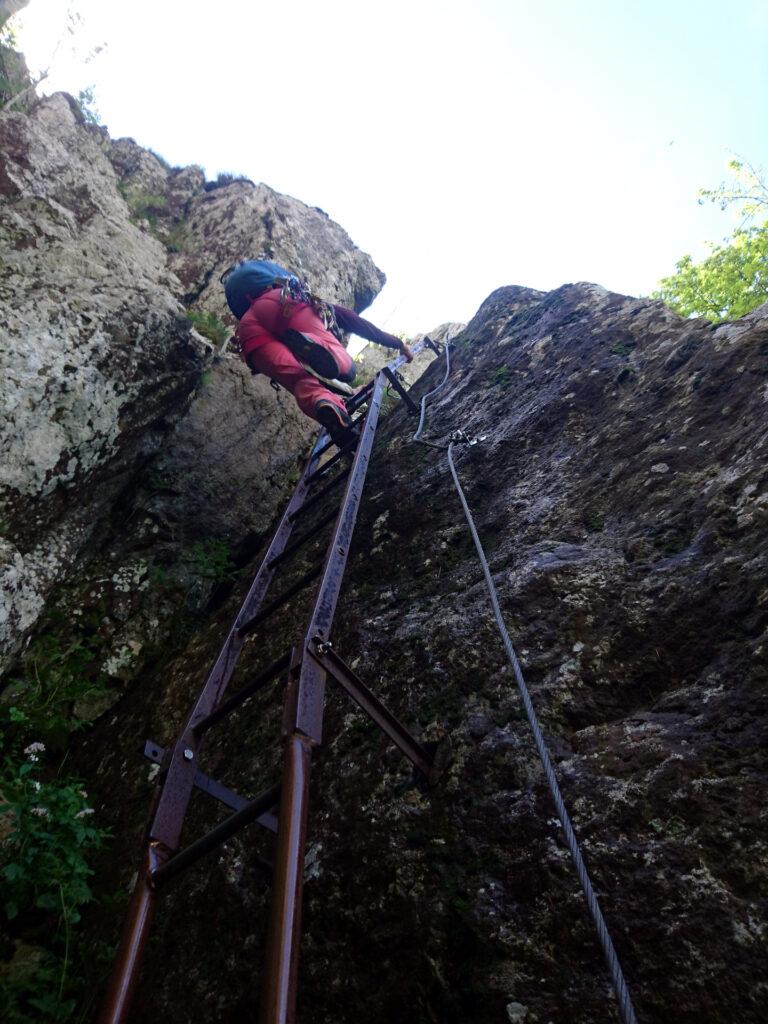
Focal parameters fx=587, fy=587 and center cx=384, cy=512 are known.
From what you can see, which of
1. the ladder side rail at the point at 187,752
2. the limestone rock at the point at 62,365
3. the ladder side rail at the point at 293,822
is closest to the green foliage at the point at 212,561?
the limestone rock at the point at 62,365

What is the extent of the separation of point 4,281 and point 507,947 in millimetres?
5135

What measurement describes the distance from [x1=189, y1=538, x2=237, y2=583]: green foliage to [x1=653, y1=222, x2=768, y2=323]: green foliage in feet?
42.2

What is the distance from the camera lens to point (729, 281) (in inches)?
560

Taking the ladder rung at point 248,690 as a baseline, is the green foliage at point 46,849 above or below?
below

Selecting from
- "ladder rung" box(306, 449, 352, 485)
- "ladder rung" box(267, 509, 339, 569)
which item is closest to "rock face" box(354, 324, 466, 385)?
"ladder rung" box(306, 449, 352, 485)

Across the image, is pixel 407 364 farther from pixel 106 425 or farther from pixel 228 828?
pixel 228 828

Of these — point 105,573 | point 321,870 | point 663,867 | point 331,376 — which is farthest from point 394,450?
point 663,867

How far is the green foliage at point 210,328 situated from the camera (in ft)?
23.6

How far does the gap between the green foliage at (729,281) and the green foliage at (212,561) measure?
42.2 ft

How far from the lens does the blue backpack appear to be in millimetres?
5637

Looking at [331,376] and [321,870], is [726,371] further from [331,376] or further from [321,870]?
[331,376]

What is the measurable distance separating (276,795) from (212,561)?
362 centimetres

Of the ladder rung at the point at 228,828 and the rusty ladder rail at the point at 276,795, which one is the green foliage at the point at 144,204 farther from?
the ladder rung at the point at 228,828

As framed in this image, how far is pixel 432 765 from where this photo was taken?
2.10 m
